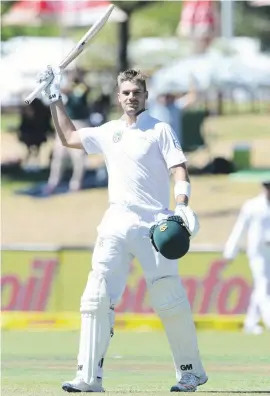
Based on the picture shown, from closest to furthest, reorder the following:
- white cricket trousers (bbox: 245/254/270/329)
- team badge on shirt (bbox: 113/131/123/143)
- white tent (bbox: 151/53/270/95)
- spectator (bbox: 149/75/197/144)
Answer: team badge on shirt (bbox: 113/131/123/143)
white cricket trousers (bbox: 245/254/270/329)
spectator (bbox: 149/75/197/144)
white tent (bbox: 151/53/270/95)

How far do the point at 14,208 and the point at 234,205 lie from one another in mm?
3548

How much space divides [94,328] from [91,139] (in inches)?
43.2

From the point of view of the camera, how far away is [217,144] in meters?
24.6

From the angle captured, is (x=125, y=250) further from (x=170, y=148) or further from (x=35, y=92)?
(x=35, y=92)

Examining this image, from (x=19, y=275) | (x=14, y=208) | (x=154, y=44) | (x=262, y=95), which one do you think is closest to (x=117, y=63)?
(x=154, y=44)

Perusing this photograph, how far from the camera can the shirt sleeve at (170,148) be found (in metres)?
7.65

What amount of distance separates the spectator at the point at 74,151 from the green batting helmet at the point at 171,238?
13.5 m

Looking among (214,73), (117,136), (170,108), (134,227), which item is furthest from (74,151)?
(134,227)

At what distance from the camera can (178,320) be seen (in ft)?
25.9

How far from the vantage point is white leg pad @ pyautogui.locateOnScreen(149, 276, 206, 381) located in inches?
308

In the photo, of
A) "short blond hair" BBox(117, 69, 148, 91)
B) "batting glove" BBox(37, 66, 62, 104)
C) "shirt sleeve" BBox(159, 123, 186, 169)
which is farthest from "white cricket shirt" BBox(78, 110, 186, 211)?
"batting glove" BBox(37, 66, 62, 104)

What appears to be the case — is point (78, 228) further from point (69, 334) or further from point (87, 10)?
point (69, 334)

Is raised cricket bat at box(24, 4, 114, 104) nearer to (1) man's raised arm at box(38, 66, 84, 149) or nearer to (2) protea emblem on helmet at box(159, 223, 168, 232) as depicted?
(1) man's raised arm at box(38, 66, 84, 149)

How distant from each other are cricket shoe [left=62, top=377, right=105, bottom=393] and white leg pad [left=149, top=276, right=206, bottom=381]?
0.49 m
